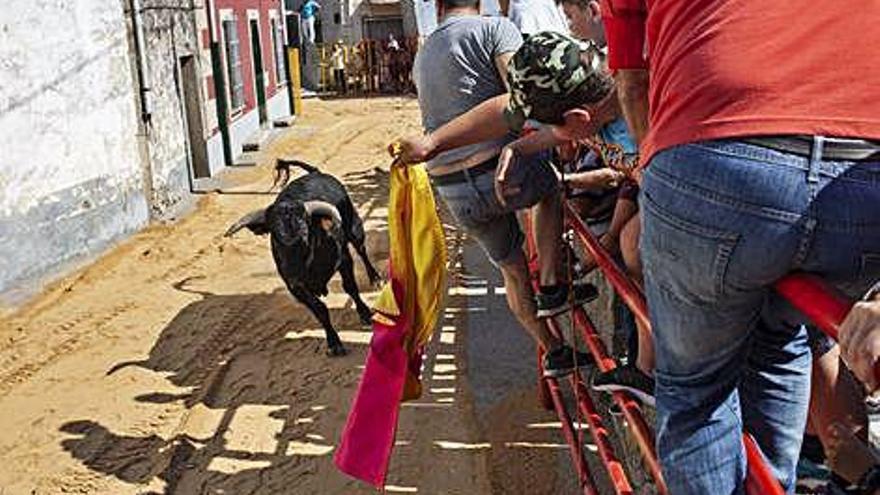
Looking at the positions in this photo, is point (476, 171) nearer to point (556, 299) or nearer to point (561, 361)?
point (556, 299)

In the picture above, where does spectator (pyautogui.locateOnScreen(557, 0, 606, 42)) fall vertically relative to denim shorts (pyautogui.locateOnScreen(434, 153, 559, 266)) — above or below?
above

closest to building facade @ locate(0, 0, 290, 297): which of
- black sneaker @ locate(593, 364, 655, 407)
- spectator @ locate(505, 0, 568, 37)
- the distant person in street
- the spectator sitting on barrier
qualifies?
spectator @ locate(505, 0, 568, 37)

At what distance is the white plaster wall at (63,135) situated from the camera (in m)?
8.75

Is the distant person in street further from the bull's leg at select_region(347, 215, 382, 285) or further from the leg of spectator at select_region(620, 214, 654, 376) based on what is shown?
the leg of spectator at select_region(620, 214, 654, 376)

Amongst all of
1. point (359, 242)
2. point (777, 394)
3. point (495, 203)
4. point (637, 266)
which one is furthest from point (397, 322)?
point (359, 242)

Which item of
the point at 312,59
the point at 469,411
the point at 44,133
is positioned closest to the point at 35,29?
the point at 44,133

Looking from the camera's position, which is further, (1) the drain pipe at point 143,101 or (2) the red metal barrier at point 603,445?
(1) the drain pipe at point 143,101

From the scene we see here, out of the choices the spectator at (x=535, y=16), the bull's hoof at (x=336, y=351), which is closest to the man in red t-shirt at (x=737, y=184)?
the spectator at (x=535, y=16)

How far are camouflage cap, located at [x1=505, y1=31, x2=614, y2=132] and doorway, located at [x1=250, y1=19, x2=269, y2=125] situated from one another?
17497mm

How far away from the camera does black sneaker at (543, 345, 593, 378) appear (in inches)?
143

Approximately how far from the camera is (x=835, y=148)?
1400mm

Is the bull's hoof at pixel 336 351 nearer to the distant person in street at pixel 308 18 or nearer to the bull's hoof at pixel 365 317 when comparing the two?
the bull's hoof at pixel 365 317

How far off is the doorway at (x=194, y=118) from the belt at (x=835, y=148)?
13.4 meters

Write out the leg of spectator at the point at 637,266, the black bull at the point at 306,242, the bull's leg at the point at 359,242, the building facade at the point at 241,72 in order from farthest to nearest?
1. the building facade at the point at 241,72
2. the bull's leg at the point at 359,242
3. the black bull at the point at 306,242
4. the leg of spectator at the point at 637,266
